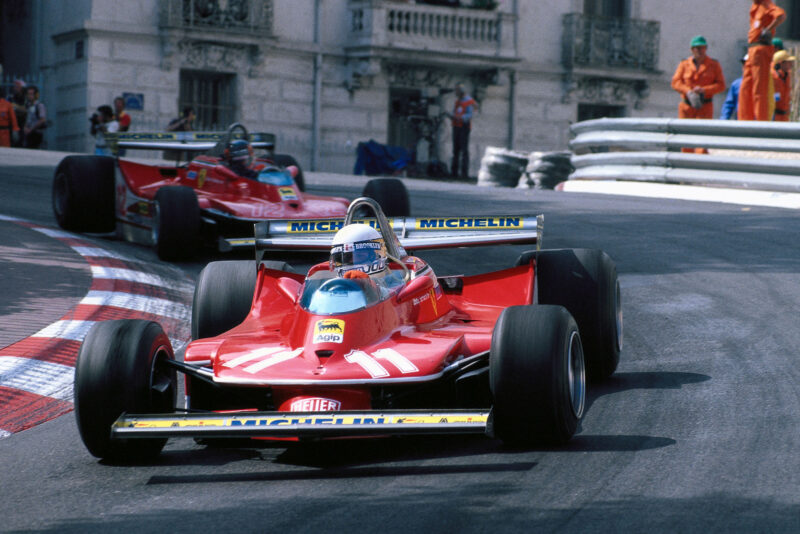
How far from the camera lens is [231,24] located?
1192 inches

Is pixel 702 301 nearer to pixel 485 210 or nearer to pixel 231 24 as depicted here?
pixel 485 210

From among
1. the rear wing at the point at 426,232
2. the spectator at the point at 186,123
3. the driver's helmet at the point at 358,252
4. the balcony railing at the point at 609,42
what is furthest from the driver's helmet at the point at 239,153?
the balcony railing at the point at 609,42

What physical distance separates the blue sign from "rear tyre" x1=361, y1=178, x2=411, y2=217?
58.5ft

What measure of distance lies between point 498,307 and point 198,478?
2120 mm

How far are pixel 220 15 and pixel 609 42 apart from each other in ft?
37.3

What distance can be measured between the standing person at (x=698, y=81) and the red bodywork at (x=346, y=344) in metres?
12.1

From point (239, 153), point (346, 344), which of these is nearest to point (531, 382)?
point (346, 344)

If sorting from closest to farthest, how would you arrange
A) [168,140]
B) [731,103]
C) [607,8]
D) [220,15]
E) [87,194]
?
[87,194] < [168,140] < [731,103] < [220,15] < [607,8]

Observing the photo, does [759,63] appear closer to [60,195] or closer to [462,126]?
[60,195]

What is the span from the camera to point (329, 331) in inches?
211

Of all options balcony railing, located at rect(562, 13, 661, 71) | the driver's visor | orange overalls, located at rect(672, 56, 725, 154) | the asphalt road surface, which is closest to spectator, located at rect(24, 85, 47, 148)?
orange overalls, located at rect(672, 56, 725, 154)

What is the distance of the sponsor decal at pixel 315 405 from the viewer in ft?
16.6

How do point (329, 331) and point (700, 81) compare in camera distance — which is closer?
point (329, 331)

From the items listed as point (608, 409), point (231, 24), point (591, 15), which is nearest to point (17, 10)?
point (231, 24)
